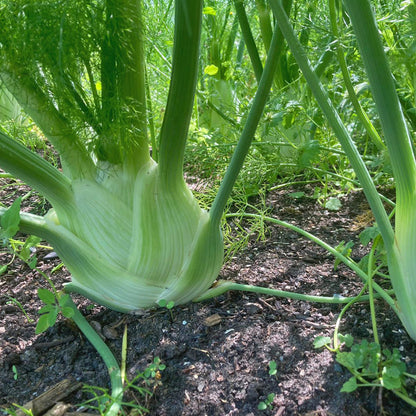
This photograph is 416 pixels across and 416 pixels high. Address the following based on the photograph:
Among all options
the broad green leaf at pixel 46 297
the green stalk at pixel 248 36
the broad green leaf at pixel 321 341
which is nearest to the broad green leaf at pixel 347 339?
the broad green leaf at pixel 321 341

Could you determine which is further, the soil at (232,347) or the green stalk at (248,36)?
the green stalk at (248,36)

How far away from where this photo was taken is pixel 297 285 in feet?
3.94

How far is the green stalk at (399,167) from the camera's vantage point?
2.59ft

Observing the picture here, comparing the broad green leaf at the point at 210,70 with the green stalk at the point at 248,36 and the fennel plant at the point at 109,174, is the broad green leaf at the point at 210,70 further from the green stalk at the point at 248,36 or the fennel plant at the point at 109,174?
the fennel plant at the point at 109,174

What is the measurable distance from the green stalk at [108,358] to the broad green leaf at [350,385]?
41 centimetres

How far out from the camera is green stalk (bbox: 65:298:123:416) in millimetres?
862

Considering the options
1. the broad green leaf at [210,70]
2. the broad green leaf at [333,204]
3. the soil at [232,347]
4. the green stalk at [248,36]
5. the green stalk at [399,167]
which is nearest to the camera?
the green stalk at [399,167]

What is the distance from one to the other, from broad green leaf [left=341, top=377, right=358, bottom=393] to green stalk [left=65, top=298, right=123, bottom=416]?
0.41 metres

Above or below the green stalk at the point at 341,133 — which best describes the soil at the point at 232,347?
below

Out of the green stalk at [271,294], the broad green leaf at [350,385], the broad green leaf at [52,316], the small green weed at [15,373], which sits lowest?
the small green weed at [15,373]

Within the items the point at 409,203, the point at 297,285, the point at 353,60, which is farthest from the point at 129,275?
the point at 353,60

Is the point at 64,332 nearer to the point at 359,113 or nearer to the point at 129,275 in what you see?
the point at 129,275

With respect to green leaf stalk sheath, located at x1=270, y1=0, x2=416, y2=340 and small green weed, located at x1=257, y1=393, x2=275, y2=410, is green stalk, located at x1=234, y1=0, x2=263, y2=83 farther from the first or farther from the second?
small green weed, located at x1=257, y1=393, x2=275, y2=410

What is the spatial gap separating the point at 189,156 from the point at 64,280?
2.23 feet
